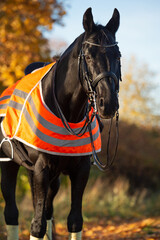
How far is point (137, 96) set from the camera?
72.3 feet

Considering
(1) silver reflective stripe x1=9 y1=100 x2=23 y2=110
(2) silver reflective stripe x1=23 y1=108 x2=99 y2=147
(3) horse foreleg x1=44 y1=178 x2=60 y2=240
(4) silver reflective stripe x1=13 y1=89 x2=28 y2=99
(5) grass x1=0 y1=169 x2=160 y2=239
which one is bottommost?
(5) grass x1=0 y1=169 x2=160 y2=239

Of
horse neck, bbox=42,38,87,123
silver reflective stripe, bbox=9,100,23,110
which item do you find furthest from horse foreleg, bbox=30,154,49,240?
silver reflective stripe, bbox=9,100,23,110

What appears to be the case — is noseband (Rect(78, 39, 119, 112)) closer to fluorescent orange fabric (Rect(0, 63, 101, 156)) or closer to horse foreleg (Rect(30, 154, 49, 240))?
fluorescent orange fabric (Rect(0, 63, 101, 156))

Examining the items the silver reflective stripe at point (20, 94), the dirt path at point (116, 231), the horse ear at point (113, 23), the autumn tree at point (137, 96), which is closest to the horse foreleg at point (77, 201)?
the silver reflective stripe at point (20, 94)

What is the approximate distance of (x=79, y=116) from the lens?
331 cm

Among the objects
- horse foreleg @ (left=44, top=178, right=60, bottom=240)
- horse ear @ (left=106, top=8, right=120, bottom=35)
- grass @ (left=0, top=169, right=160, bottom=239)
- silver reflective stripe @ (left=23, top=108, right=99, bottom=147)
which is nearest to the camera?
horse ear @ (left=106, top=8, right=120, bottom=35)

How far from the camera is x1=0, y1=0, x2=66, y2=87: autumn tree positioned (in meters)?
7.75

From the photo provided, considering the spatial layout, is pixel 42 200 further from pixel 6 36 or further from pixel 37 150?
pixel 6 36

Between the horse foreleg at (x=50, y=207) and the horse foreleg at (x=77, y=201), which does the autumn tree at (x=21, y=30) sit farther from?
the horse foreleg at (x=77, y=201)

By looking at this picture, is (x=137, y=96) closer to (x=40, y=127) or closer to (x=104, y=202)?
(x=104, y=202)

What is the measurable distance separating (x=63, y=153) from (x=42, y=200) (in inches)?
18.6

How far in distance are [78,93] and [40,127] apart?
19.1 inches

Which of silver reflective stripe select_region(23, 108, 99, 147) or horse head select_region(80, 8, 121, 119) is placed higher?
horse head select_region(80, 8, 121, 119)

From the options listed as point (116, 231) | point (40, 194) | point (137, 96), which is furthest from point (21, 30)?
point (137, 96)
